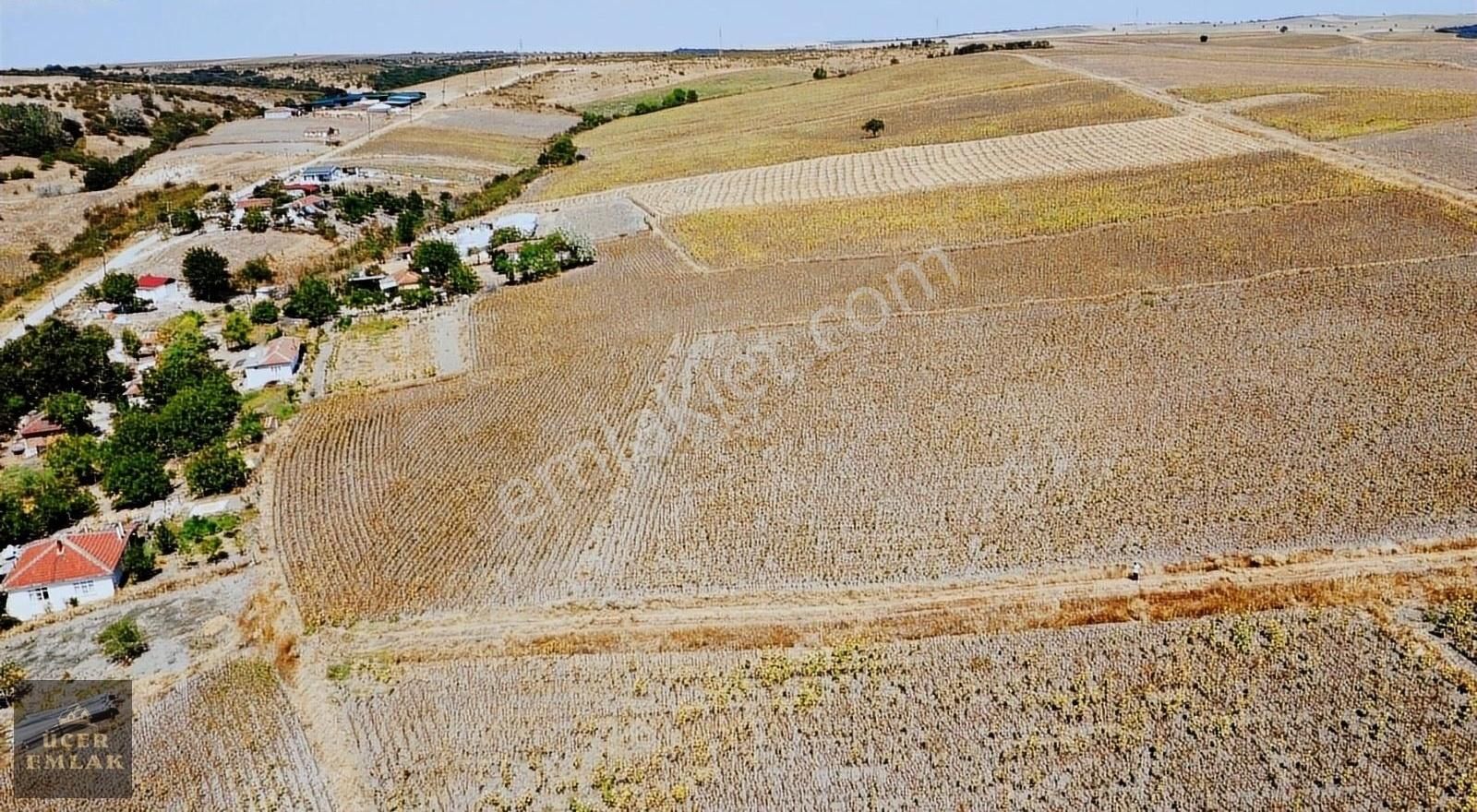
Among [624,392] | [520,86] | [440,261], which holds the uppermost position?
[520,86]

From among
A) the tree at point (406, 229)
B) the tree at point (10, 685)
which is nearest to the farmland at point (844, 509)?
the tree at point (10, 685)

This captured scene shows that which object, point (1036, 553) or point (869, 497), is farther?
point (869, 497)

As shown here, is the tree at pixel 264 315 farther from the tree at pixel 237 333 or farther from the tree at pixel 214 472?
the tree at pixel 214 472

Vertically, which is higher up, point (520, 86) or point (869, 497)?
point (520, 86)

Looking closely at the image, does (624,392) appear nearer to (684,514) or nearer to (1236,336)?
(684,514)

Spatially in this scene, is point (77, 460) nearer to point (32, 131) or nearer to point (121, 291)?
point (121, 291)

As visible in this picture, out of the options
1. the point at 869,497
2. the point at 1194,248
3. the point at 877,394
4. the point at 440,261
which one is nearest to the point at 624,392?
the point at 877,394

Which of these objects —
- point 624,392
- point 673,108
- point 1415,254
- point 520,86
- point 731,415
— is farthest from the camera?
point 520,86
